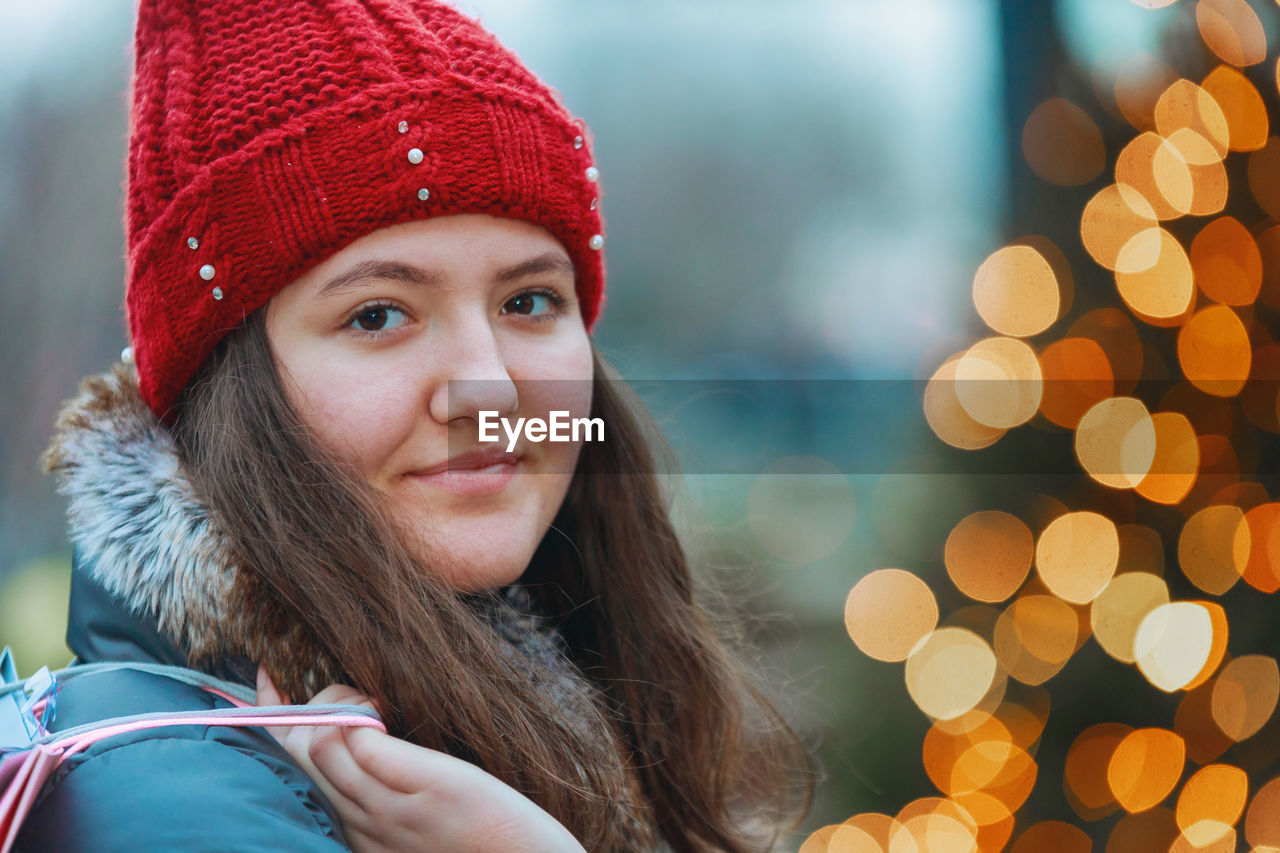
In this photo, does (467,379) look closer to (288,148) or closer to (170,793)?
(288,148)

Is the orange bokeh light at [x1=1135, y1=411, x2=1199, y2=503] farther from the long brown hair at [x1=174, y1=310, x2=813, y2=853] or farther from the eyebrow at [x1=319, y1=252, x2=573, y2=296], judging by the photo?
the eyebrow at [x1=319, y1=252, x2=573, y2=296]

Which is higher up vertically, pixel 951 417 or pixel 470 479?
pixel 470 479

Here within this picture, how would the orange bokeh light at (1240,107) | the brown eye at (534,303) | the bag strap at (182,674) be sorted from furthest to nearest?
1. the orange bokeh light at (1240,107)
2. the brown eye at (534,303)
3. the bag strap at (182,674)

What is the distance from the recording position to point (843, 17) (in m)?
3.78

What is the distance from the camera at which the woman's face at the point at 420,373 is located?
129 cm

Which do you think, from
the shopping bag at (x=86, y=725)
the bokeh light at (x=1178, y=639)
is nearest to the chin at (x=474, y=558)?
the shopping bag at (x=86, y=725)

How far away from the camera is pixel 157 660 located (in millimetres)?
1163

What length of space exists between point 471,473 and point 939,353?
273 centimetres

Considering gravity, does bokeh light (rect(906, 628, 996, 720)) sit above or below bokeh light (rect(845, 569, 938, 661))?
below

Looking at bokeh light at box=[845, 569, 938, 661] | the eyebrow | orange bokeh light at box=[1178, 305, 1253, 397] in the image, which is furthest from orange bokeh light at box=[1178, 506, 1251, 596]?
the eyebrow

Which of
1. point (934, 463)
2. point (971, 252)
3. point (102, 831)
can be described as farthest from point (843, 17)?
point (102, 831)

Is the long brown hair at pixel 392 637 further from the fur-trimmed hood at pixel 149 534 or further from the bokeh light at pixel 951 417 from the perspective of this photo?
the bokeh light at pixel 951 417

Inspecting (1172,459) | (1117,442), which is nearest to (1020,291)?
(1117,442)

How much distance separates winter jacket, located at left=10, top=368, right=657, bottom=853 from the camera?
88cm
